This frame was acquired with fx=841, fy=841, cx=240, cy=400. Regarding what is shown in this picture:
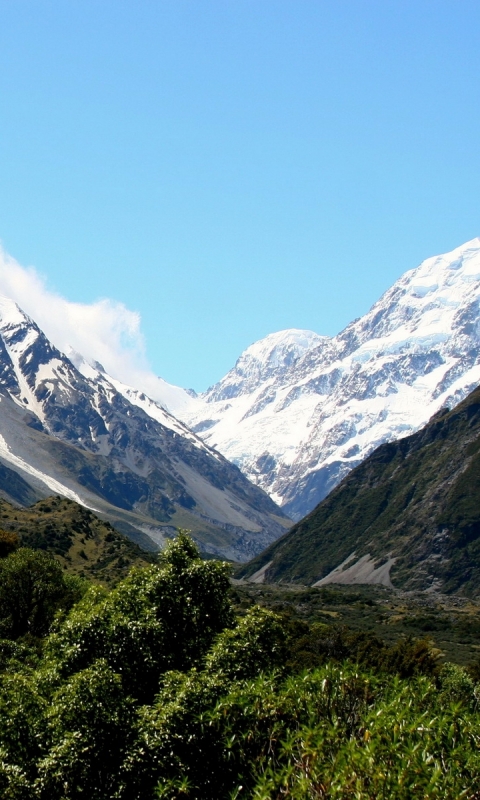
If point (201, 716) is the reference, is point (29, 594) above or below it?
below

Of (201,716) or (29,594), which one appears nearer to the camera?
(201,716)

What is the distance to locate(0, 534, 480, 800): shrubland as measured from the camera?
2920cm

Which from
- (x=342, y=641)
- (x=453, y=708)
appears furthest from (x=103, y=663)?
(x=342, y=641)

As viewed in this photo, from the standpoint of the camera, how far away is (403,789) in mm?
26578

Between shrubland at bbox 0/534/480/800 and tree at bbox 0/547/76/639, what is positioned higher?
shrubland at bbox 0/534/480/800

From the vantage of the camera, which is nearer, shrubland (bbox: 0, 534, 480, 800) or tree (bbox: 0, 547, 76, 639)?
shrubland (bbox: 0, 534, 480, 800)

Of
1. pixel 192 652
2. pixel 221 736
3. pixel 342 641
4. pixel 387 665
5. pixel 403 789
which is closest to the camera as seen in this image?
pixel 403 789

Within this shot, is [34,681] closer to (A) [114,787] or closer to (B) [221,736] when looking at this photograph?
(A) [114,787]

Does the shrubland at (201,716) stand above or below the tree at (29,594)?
above

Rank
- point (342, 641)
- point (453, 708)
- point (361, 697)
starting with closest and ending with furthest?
point (453, 708), point (361, 697), point (342, 641)

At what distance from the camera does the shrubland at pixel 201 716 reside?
29.2m

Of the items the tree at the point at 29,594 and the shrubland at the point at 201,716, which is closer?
the shrubland at the point at 201,716

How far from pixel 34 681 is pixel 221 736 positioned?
10744mm

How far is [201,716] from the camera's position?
3403cm
